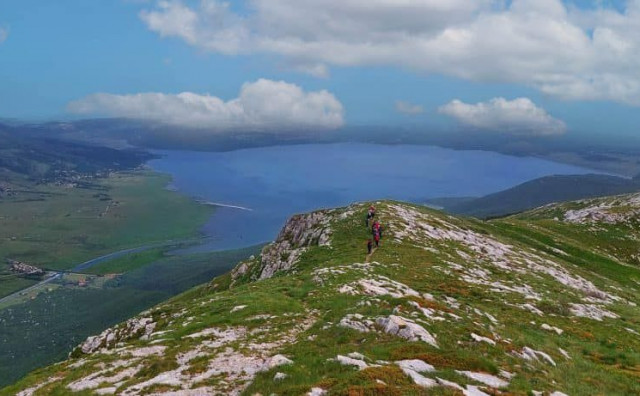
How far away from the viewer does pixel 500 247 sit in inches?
2534

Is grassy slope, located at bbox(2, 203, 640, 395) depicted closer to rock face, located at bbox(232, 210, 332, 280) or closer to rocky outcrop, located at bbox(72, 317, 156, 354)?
rocky outcrop, located at bbox(72, 317, 156, 354)

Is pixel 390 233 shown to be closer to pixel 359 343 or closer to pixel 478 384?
pixel 359 343

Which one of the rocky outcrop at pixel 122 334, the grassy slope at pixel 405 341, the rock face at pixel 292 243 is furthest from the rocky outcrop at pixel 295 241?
the rocky outcrop at pixel 122 334

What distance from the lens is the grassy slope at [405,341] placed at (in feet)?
60.3

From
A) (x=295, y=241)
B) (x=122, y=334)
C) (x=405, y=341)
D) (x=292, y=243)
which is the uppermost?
(x=405, y=341)

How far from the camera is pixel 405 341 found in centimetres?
2233

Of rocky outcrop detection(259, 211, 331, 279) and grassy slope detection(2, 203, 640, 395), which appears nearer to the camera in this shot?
grassy slope detection(2, 203, 640, 395)

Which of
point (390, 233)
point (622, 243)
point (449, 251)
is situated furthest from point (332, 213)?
point (622, 243)

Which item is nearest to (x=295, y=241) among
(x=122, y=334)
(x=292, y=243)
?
(x=292, y=243)

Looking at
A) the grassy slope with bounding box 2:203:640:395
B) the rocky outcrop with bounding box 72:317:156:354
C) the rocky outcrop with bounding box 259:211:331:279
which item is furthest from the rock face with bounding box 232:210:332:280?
the rocky outcrop with bounding box 72:317:156:354

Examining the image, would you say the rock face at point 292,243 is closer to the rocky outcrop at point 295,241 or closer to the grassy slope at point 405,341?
the rocky outcrop at point 295,241

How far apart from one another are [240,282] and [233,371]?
53.7 meters

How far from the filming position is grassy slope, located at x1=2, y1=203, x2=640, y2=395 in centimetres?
1838

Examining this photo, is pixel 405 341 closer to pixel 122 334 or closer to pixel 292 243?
pixel 122 334
